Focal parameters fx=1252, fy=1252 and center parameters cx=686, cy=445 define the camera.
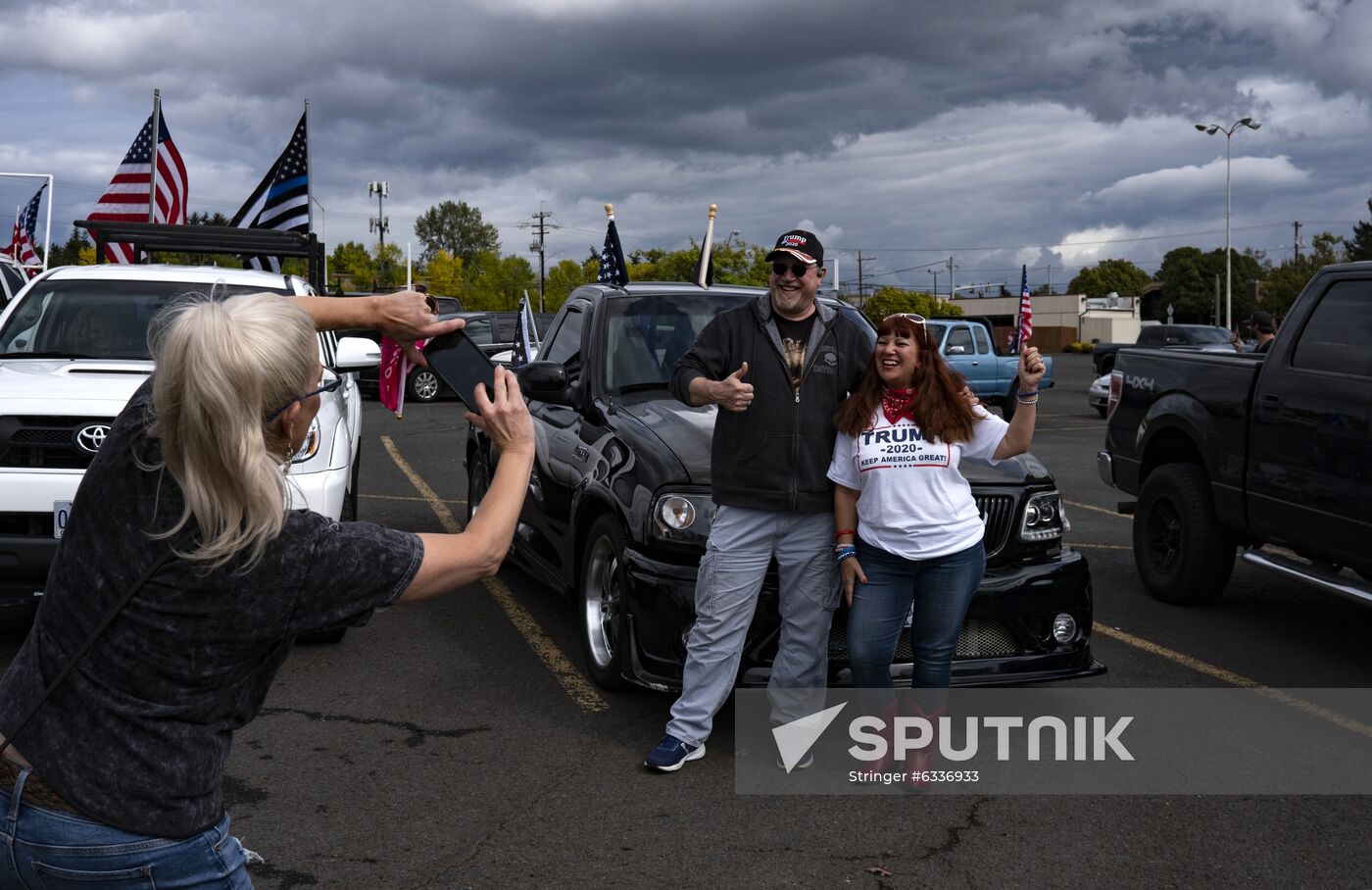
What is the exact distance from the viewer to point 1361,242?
8462 cm

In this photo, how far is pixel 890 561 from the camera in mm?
4336

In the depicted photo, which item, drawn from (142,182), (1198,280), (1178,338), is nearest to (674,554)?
(142,182)

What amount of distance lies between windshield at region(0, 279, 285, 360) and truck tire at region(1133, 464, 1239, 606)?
17.6 feet

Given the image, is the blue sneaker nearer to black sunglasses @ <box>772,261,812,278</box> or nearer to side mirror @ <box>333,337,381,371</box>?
black sunglasses @ <box>772,261,812,278</box>

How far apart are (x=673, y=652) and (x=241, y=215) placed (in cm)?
913

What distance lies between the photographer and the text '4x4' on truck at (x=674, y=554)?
15.8 ft

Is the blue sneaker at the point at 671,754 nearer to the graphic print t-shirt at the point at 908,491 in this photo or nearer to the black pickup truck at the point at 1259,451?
the graphic print t-shirt at the point at 908,491

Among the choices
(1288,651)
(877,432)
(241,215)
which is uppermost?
(241,215)

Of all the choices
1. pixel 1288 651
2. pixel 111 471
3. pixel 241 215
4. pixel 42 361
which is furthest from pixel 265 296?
pixel 241 215

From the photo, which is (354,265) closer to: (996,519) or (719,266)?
(719,266)

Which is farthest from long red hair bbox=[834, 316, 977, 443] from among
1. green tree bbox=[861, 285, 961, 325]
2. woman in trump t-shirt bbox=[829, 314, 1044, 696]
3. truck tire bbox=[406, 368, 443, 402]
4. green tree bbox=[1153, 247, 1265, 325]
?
green tree bbox=[1153, 247, 1265, 325]

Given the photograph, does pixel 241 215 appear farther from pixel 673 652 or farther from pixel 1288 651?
pixel 1288 651

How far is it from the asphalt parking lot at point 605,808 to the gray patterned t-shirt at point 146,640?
1936mm

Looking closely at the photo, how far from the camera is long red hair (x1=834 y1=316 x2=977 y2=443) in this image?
4348 mm
